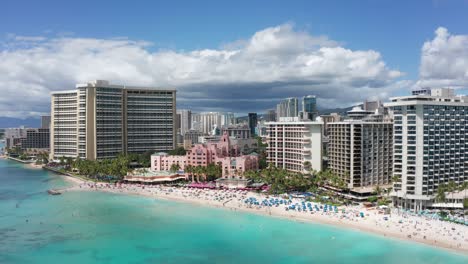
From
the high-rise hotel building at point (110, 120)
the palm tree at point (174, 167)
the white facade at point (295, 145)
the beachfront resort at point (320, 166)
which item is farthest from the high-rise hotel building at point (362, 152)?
the high-rise hotel building at point (110, 120)

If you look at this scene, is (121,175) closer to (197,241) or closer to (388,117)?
(197,241)

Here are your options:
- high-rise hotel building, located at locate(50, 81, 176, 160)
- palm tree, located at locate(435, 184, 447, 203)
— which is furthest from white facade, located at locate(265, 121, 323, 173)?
high-rise hotel building, located at locate(50, 81, 176, 160)

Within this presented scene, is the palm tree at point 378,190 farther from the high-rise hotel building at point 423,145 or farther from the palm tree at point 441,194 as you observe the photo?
the palm tree at point 441,194

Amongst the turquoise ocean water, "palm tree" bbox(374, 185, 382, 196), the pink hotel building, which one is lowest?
the turquoise ocean water

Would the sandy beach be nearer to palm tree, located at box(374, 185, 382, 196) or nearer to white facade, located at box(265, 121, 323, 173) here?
palm tree, located at box(374, 185, 382, 196)

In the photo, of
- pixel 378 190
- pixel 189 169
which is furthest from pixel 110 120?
pixel 378 190

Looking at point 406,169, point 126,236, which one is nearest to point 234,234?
point 126,236

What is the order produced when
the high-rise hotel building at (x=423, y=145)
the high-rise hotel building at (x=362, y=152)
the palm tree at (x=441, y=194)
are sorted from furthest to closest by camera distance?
the high-rise hotel building at (x=362, y=152)
the high-rise hotel building at (x=423, y=145)
the palm tree at (x=441, y=194)
